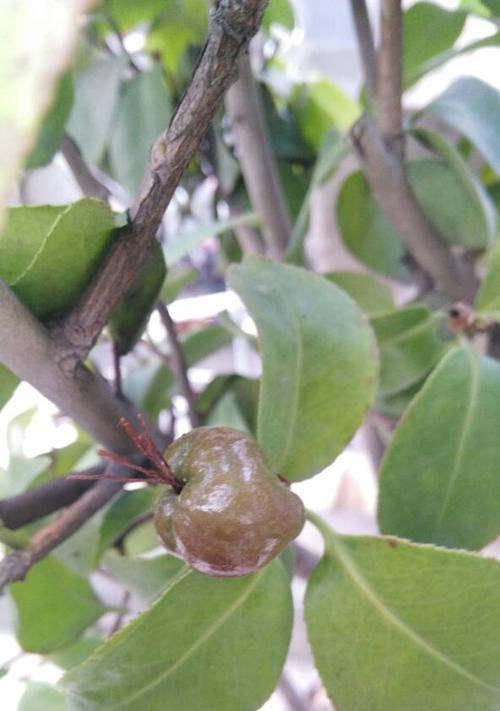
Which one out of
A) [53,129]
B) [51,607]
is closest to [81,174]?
[53,129]

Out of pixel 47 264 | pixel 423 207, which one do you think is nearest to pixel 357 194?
pixel 423 207

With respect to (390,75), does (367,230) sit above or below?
below

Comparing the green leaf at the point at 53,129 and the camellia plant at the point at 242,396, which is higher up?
the green leaf at the point at 53,129

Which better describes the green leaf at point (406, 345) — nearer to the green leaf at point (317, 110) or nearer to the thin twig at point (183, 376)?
the thin twig at point (183, 376)

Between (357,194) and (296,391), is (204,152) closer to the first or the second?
(357,194)

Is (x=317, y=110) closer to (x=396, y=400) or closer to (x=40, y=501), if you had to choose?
(x=396, y=400)

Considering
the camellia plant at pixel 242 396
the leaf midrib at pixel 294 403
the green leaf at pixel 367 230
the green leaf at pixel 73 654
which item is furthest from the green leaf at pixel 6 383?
the green leaf at pixel 367 230
